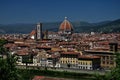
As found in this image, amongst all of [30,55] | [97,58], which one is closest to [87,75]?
[97,58]

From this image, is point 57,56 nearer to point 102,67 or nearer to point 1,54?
point 102,67

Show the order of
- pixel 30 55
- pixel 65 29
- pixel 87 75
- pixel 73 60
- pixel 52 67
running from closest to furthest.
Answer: pixel 87 75 → pixel 52 67 → pixel 73 60 → pixel 30 55 → pixel 65 29

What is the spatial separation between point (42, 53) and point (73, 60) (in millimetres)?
4034

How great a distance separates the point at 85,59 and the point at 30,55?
309 inches

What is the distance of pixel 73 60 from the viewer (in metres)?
41.4

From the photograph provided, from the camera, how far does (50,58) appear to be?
41.8 m

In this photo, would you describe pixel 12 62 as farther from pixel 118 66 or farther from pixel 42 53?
pixel 42 53

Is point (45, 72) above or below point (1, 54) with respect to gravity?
below

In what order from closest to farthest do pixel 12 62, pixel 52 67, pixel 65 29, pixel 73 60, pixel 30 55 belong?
pixel 12 62, pixel 52 67, pixel 73 60, pixel 30 55, pixel 65 29

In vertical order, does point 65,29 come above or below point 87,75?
above

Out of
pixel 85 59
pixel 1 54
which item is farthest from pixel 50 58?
pixel 1 54

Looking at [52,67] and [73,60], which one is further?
[73,60]

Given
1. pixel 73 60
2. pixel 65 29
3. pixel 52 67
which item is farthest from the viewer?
pixel 65 29

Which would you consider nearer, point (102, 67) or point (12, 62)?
point (12, 62)
